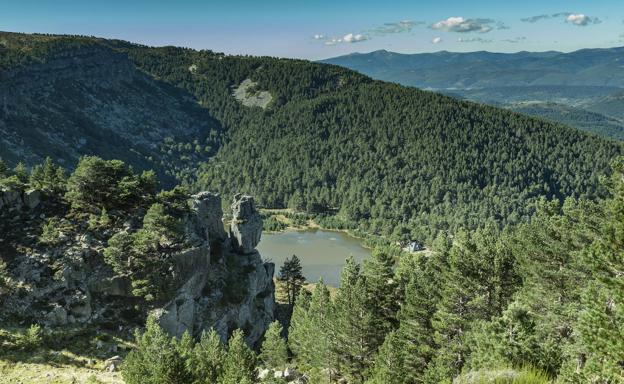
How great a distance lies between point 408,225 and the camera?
17925cm

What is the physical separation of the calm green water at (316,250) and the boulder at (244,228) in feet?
134

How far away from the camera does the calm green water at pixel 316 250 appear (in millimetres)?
140125

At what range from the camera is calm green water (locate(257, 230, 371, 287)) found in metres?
140

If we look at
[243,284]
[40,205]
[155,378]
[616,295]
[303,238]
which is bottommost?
[303,238]

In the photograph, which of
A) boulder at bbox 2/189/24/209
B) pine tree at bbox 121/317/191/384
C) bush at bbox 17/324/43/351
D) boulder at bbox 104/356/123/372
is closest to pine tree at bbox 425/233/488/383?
pine tree at bbox 121/317/191/384

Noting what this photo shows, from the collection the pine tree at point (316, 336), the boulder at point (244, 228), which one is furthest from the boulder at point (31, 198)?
the pine tree at point (316, 336)

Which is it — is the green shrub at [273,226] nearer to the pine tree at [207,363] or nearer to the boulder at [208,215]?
the boulder at [208,215]

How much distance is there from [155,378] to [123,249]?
2963cm

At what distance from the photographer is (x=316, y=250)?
161m

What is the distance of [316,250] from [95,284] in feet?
355

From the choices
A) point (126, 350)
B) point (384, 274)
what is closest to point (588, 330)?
point (384, 274)

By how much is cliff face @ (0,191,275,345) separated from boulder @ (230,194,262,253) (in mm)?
10199

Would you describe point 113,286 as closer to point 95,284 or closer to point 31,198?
point 95,284

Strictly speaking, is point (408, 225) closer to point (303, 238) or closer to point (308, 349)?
point (303, 238)
